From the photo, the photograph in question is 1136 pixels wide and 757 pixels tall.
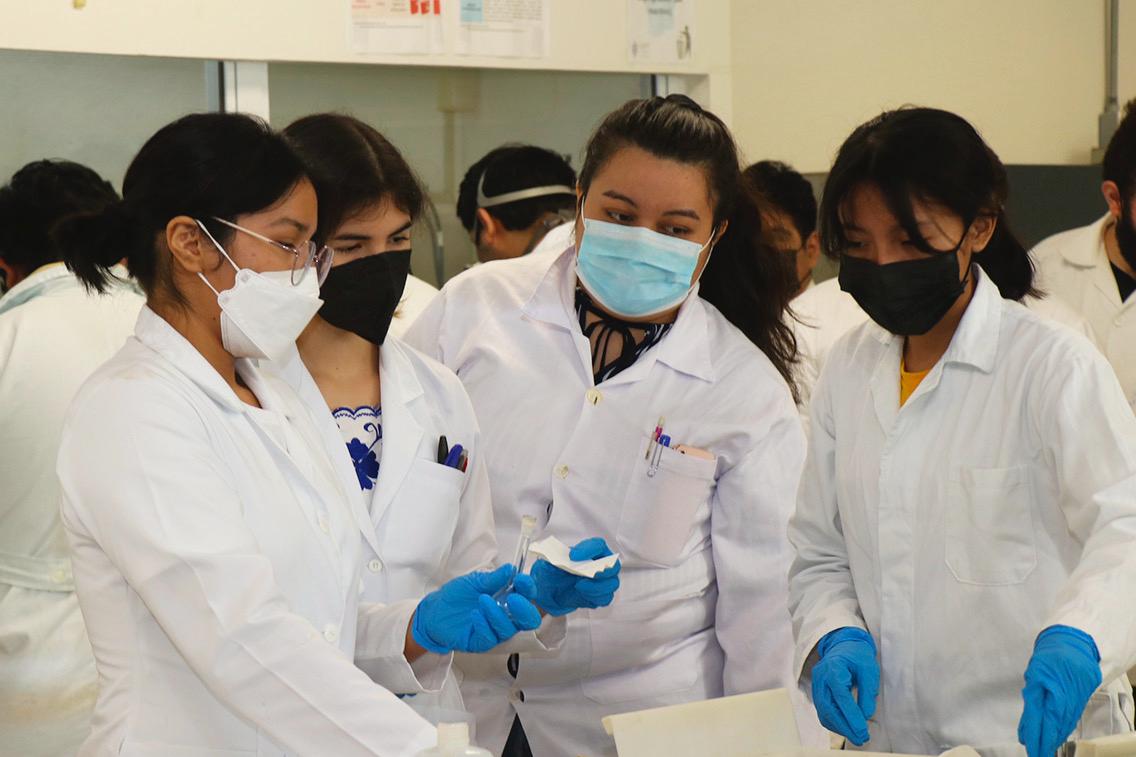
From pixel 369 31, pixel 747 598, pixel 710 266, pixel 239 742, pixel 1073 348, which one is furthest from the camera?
pixel 369 31

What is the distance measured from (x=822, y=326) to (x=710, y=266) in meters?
1.19

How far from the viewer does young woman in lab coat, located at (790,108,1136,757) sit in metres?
1.48

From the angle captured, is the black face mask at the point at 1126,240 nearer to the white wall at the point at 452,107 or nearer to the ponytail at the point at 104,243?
the white wall at the point at 452,107

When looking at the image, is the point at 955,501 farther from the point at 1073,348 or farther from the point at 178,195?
the point at 178,195

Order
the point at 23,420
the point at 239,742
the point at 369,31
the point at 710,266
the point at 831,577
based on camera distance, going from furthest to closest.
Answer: the point at 369,31 → the point at 23,420 → the point at 710,266 → the point at 831,577 → the point at 239,742

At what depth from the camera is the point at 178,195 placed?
4.73 feet

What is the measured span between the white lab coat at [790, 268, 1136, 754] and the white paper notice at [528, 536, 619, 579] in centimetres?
31

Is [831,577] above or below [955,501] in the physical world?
below

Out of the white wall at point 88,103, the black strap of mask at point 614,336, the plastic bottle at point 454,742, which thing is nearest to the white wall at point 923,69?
the white wall at point 88,103

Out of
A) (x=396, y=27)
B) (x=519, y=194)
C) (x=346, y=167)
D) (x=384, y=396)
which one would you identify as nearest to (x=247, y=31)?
(x=396, y=27)

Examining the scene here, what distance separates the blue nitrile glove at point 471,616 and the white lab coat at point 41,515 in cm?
131

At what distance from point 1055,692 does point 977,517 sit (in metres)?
0.29

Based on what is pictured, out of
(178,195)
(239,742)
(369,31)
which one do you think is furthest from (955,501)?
(369,31)

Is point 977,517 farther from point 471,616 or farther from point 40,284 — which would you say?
point 40,284
